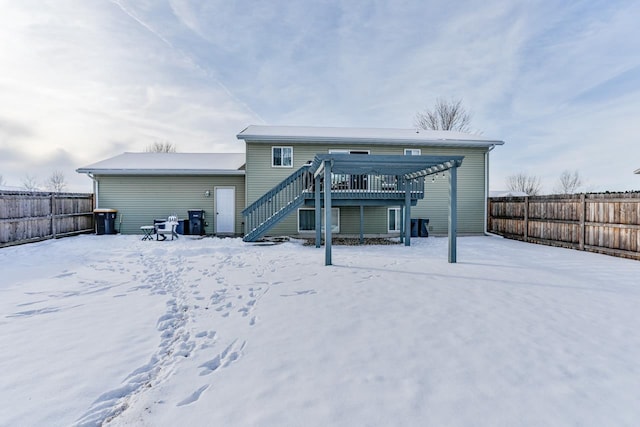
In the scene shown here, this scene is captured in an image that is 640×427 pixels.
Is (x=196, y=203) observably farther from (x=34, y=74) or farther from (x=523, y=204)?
(x=523, y=204)

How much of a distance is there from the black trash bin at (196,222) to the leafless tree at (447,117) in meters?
21.9

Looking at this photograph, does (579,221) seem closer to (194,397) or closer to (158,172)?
(194,397)

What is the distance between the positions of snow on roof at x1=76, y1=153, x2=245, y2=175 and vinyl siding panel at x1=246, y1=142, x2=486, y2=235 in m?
1.11

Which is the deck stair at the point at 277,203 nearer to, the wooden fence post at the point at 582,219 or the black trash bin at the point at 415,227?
the black trash bin at the point at 415,227

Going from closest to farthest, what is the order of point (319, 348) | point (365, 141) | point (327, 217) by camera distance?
point (319, 348) < point (327, 217) < point (365, 141)

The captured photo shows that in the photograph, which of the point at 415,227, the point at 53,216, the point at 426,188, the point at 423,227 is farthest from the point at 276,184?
the point at 53,216

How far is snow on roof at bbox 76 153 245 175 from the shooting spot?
39.4 ft

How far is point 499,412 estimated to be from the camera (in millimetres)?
1917

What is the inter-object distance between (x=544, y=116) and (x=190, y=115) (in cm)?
1999

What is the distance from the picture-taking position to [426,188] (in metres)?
12.8

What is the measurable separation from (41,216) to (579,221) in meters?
17.4

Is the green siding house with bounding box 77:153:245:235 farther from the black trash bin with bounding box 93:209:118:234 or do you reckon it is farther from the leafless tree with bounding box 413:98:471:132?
the leafless tree with bounding box 413:98:471:132

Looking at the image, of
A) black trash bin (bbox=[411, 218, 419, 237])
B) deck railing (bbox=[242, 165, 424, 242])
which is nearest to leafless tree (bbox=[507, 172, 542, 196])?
black trash bin (bbox=[411, 218, 419, 237])

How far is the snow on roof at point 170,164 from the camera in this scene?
39.4 feet
